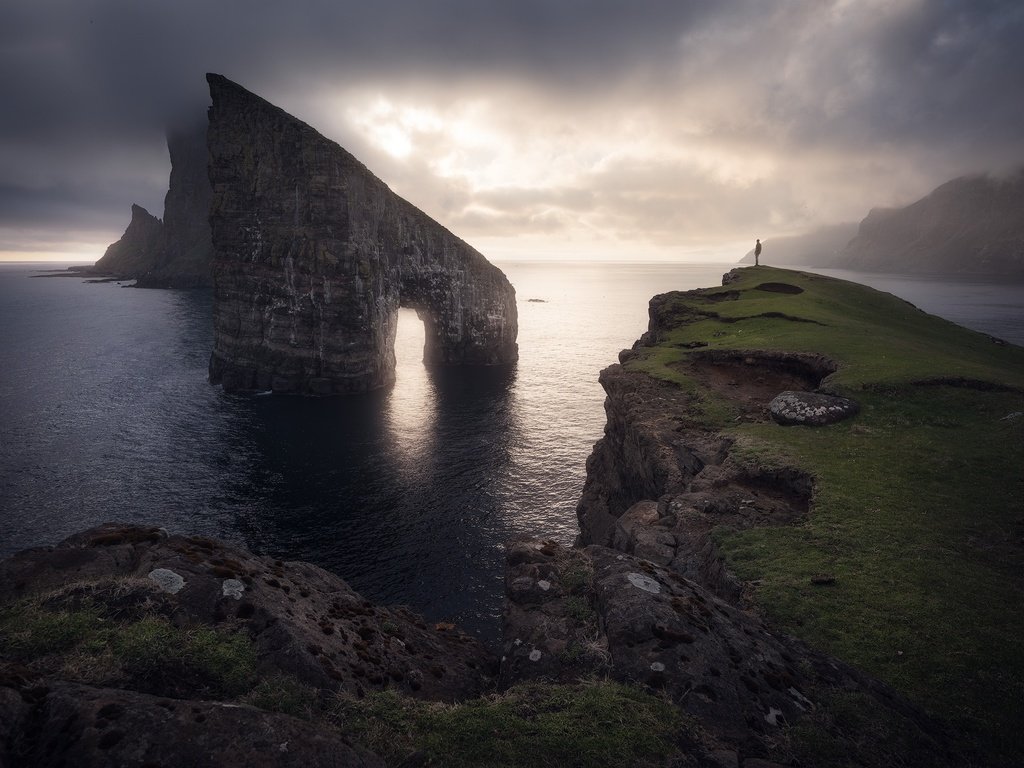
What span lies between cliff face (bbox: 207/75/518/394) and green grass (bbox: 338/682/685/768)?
7339 cm

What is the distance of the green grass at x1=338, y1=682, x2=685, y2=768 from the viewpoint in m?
6.68

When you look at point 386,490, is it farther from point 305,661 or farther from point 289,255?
point 289,255

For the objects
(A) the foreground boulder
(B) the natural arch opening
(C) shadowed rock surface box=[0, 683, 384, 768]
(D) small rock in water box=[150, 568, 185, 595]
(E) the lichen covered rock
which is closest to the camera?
(C) shadowed rock surface box=[0, 683, 384, 768]

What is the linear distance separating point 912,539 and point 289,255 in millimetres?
79199

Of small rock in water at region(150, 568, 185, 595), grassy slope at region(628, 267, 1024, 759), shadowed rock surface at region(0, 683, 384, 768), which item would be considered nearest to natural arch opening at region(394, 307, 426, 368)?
grassy slope at region(628, 267, 1024, 759)

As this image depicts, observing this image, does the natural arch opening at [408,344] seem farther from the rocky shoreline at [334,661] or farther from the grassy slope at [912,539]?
the rocky shoreline at [334,661]

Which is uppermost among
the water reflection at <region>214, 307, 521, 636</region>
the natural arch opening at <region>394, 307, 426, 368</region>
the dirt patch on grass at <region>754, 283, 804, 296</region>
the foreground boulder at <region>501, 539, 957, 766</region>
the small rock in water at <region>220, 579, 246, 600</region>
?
the dirt patch on grass at <region>754, 283, 804, 296</region>

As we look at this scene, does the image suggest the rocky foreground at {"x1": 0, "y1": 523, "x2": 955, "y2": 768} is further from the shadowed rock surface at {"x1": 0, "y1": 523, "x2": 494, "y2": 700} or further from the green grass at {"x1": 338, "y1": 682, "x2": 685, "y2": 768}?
the green grass at {"x1": 338, "y1": 682, "x2": 685, "y2": 768}

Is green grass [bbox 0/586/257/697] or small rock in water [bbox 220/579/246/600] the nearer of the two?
green grass [bbox 0/586/257/697]

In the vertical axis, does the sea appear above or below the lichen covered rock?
below

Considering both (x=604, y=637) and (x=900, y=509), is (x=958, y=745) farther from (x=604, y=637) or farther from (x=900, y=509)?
(x=900, y=509)

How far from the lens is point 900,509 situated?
16.1 m

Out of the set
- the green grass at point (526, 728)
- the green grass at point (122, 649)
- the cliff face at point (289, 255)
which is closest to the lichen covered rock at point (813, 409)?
the green grass at point (526, 728)

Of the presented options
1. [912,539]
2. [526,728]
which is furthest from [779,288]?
[526,728]
